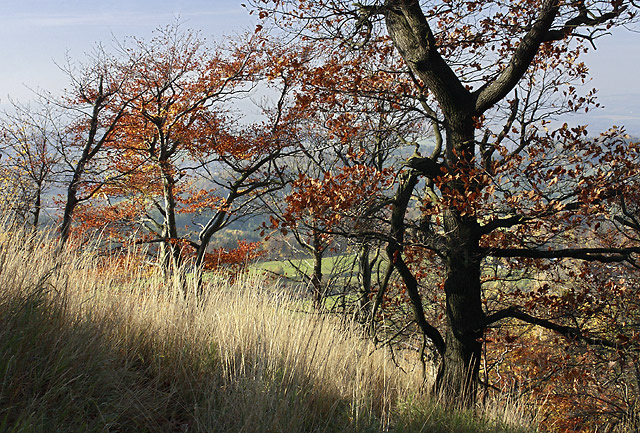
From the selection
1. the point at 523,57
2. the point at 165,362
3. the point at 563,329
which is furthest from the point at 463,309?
the point at 165,362

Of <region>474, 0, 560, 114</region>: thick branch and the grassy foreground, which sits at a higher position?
<region>474, 0, 560, 114</region>: thick branch

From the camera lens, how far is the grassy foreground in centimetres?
274

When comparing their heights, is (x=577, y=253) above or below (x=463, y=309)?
above

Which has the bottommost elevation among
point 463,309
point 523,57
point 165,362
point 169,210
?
point 165,362

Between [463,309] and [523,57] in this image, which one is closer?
[523,57]

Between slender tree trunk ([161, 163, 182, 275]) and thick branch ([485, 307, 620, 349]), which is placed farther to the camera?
slender tree trunk ([161, 163, 182, 275])

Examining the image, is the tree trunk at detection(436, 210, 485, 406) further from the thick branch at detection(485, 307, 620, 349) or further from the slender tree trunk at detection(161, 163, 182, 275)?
the slender tree trunk at detection(161, 163, 182, 275)

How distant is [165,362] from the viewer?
3766mm

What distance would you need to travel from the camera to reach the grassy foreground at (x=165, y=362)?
2740 mm

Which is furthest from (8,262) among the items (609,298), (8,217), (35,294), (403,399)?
(609,298)

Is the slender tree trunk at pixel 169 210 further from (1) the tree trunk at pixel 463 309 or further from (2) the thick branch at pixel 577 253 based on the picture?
(2) the thick branch at pixel 577 253

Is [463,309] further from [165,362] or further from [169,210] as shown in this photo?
[169,210]

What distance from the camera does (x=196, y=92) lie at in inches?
495

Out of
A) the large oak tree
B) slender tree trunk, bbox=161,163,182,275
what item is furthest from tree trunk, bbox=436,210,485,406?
slender tree trunk, bbox=161,163,182,275
